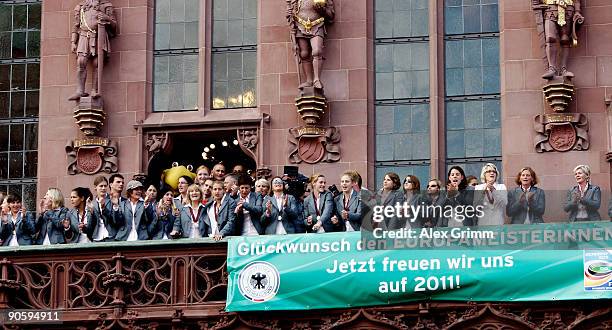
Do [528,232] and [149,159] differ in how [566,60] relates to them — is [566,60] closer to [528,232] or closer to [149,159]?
[528,232]

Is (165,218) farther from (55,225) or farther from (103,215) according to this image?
(55,225)

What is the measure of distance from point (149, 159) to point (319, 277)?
639 cm

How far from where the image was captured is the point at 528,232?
31.6 metres

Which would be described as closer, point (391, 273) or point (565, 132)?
point (391, 273)

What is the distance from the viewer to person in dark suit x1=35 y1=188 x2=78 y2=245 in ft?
109

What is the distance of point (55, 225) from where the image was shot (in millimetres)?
33281

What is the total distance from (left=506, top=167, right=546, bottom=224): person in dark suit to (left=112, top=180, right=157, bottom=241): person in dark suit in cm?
582

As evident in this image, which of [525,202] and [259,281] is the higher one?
[525,202]

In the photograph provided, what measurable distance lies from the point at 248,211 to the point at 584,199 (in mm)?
5370

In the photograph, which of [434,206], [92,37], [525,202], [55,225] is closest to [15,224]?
[55,225]

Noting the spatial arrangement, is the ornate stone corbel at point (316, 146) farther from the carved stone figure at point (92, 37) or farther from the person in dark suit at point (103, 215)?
the person in dark suit at point (103, 215)

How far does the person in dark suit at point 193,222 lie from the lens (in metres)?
32.7

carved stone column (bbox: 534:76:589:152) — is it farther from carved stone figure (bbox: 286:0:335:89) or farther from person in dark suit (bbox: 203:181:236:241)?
person in dark suit (bbox: 203:181:236:241)

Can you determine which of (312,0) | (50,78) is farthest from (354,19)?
(50,78)
